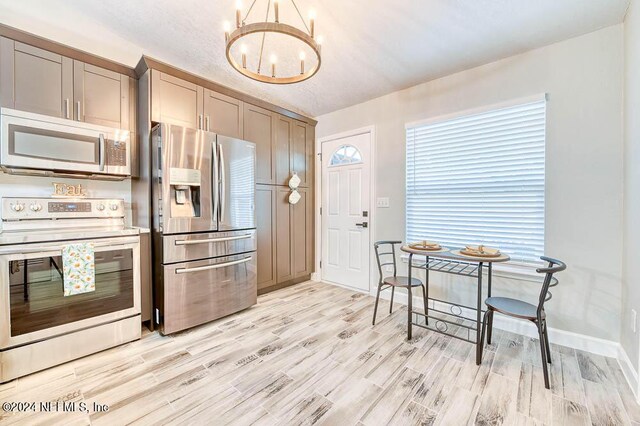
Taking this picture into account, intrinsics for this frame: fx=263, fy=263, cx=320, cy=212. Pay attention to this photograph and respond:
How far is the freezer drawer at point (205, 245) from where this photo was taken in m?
2.38

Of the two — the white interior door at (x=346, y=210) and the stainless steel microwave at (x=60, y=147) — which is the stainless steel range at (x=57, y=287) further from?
the white interior door at (x=346, y=210)

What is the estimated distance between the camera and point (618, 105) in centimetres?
210

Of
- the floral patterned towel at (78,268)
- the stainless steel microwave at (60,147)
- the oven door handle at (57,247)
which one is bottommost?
the floral patterned towel at (78,268)

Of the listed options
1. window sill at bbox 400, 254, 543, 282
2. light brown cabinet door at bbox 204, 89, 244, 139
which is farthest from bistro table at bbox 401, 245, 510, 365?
light brown cabinet door at bbox 204, 89, 244, 139

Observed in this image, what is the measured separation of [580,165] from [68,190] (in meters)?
4.48

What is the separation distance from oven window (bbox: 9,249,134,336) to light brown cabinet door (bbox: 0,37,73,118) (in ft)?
4.04

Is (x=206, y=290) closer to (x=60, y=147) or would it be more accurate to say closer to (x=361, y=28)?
(x=60, y=147)

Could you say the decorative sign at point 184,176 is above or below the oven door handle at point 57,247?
above

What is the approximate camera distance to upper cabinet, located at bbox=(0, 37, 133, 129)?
199 cm

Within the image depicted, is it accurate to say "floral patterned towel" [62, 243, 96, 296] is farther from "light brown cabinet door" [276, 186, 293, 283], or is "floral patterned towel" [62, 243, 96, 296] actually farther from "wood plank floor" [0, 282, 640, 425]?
"light brown cabinet door" [276, 186, 293, 283]

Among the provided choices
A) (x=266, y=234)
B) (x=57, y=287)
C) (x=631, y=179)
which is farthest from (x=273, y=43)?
(x=631, y=179)

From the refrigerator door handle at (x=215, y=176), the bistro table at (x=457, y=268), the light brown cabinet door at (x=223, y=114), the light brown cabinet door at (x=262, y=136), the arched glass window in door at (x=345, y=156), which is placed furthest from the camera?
the arched glass window in door at (x=345, y=156)

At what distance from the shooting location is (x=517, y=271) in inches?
98.7

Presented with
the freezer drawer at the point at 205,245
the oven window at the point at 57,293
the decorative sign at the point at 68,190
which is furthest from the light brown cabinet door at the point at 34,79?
the freezer drawer at the point at 205,245
